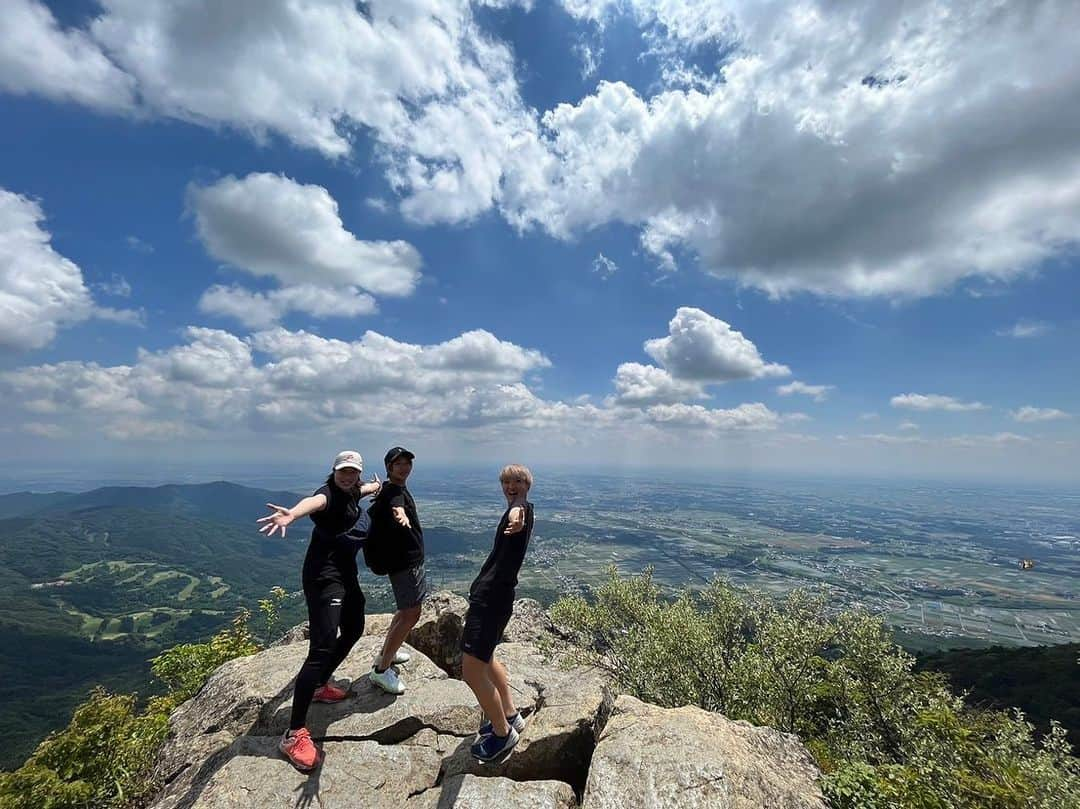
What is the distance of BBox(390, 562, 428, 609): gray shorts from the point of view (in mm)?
10180

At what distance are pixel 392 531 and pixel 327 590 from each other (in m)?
1.63

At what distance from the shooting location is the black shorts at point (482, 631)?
8.28 m

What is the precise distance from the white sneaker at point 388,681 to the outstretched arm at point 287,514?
4785mm

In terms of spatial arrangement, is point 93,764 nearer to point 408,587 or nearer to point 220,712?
point 220,712

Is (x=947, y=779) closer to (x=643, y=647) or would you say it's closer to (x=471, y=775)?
(x=471, y=775)

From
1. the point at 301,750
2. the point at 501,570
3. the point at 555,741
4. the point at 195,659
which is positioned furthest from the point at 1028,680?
the point at 195,659

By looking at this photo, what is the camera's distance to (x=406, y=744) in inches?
383

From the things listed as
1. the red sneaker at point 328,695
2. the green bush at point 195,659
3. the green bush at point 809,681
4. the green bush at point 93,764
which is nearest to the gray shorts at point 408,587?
the red sneaker at point 328,695

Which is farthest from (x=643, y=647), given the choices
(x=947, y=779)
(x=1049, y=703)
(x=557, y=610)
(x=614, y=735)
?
(x=1049, y=703)

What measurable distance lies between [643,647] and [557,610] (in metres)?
9.77

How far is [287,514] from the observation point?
7.98m

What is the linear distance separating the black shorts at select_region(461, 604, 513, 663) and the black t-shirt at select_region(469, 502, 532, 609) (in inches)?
4.7

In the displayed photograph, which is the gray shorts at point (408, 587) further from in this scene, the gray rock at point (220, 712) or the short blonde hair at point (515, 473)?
the gray rock at point (220, 712)

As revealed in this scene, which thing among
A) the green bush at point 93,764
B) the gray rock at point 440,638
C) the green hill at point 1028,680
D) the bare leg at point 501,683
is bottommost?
the green hill at point 1028,680
